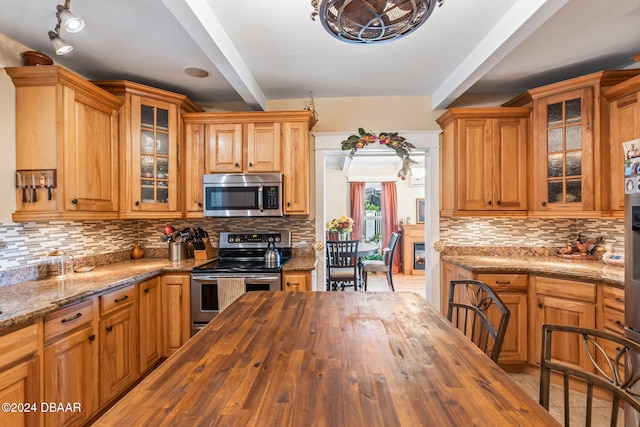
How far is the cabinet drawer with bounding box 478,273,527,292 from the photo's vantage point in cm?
250

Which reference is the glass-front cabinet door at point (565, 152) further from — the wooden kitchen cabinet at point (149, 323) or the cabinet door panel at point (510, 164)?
the wooden kitchen cabinet at point (149, 323)

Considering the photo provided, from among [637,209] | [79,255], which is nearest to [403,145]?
[637,209]

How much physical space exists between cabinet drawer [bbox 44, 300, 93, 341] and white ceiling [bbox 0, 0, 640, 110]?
171 centimetres

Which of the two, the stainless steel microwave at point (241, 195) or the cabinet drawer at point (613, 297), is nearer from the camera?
the cabinet drawer at point (613, 297)

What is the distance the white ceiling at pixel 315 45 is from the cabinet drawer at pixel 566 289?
1673mm

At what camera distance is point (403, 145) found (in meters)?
3.11

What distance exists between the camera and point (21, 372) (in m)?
1.45

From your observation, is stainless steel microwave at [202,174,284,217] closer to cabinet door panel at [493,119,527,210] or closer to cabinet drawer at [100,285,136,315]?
cabinet drawer at [100,285,136,315]

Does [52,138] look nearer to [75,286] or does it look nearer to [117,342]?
[75,286]

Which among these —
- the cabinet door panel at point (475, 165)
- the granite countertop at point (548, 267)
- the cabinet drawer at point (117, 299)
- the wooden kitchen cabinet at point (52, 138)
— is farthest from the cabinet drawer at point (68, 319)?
the cabinet door panel at point (475, 165)

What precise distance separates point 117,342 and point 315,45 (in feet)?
8.22

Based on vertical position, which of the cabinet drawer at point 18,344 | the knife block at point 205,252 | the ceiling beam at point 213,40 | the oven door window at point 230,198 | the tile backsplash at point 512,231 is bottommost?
the cabinet drawer at point 18,344

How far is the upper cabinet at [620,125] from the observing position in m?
2.20

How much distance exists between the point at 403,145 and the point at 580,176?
57.0 inches
